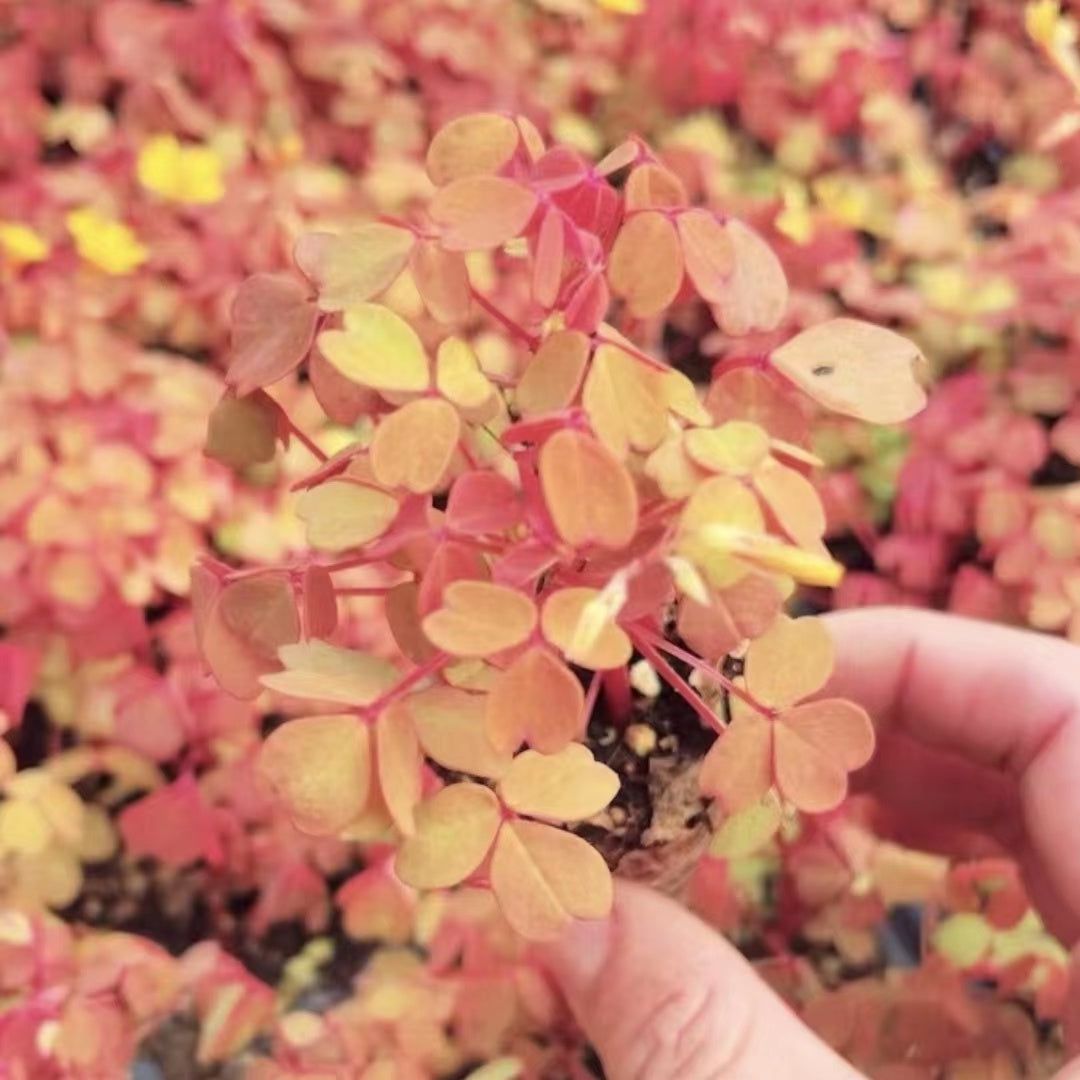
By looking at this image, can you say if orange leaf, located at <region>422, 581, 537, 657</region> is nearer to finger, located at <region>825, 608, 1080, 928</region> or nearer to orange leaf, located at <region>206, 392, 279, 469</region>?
orange leaf, located at <region>206, 392, 279, 469</region>

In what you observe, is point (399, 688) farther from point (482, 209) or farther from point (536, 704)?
point (482, 209)

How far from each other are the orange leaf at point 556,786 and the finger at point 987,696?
0.36 meters

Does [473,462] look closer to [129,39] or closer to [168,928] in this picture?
[168,928]

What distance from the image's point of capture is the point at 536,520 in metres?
0.45

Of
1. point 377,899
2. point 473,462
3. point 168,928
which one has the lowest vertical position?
point 168,928

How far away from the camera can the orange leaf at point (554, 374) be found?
17.3 inches

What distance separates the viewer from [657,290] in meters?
0.46

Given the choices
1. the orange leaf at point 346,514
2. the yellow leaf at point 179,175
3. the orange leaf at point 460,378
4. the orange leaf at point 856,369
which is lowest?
the yellow leaf at point 179,175

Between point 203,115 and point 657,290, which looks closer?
point 657,290

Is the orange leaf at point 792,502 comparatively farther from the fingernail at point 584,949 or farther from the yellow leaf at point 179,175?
the yellow leaf at point 179,175

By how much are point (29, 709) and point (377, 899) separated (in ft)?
1.11

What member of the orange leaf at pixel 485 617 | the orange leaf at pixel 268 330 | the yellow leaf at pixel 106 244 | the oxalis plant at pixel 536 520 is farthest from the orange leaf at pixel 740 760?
the yellow leaf at pixel 106 244

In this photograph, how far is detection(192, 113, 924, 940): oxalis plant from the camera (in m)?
0.43

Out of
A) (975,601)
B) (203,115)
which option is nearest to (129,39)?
(203,115)
